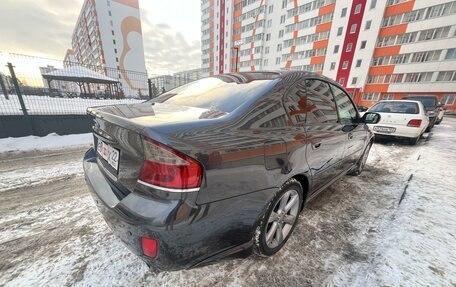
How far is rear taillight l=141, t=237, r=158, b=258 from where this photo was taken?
1101 mm

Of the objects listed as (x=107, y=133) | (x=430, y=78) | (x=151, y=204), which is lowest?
(x=151, y=204)

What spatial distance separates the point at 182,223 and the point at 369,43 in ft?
121

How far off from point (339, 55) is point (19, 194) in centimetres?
3757

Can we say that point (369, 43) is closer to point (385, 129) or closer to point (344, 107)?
point (385, 129)

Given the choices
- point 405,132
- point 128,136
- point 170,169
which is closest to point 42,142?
point 128,136

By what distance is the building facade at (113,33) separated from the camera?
54188 millimetres

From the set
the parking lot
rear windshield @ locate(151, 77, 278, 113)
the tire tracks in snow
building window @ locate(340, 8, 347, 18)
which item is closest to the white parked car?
the parking lot

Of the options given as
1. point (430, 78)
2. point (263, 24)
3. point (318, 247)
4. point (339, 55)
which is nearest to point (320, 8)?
point (339, 55)

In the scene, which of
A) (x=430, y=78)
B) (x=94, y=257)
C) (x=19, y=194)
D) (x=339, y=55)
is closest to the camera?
(x=94, y=257)

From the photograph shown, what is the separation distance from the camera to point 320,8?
104 feet

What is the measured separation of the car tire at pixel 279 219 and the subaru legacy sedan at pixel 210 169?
0.03 ft

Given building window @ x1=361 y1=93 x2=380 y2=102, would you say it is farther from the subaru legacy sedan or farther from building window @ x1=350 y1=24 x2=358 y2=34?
the subaru legacy sedan

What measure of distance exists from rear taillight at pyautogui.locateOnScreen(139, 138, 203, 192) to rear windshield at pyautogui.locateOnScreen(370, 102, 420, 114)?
24.8 ft

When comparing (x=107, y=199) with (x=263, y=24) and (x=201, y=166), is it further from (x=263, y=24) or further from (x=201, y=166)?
(x=263, y=24)
